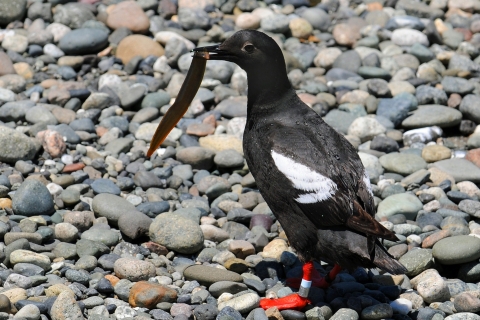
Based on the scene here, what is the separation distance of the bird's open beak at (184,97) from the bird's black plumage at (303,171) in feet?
1.29

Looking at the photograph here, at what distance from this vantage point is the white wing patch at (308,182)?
5.36 metres

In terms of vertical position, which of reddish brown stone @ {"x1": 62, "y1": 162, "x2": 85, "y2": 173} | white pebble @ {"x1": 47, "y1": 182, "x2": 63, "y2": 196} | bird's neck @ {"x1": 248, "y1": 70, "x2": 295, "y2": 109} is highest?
bird's neck @ {"x1": 248, "y1": 70, "x2": 295, "y2": 109}

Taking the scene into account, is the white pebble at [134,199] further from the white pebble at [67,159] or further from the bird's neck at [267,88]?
the bird's neck at [267,88]

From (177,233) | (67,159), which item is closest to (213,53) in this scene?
(177,233)

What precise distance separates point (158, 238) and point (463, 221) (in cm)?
278

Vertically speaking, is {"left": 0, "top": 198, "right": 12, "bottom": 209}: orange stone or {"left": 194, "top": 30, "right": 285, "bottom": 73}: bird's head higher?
{"left": 194, "top": 30, "right": 285, "bottom": 73}: bird's head

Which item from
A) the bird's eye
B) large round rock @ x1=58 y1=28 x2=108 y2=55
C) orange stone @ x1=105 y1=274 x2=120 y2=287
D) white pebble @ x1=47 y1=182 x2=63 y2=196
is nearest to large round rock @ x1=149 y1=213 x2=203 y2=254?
orange stone @ x1=105 y1=274 x2=120 y2=287

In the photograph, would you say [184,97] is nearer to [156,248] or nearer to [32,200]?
[156,248]

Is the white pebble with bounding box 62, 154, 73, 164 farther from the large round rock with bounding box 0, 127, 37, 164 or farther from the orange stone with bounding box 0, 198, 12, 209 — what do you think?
the orange stone with bounding box 0, 198, 12, 209

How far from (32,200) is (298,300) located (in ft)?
8.28

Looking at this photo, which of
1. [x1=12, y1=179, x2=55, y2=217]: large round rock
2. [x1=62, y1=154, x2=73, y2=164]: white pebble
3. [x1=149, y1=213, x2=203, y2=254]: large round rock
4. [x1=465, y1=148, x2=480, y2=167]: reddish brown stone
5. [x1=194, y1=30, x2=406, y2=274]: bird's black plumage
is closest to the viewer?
[x1=194, y1=30, x2=406, y2=274]: bird's black plumage

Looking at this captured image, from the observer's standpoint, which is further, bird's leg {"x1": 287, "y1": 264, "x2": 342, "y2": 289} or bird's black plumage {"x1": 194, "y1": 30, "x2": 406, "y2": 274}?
bird's leg {"x1": 287, "y1": 264, "x2": 342, "y2": 289}

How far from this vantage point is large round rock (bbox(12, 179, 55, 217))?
6.36 metres

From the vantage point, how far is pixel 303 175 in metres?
5.42
